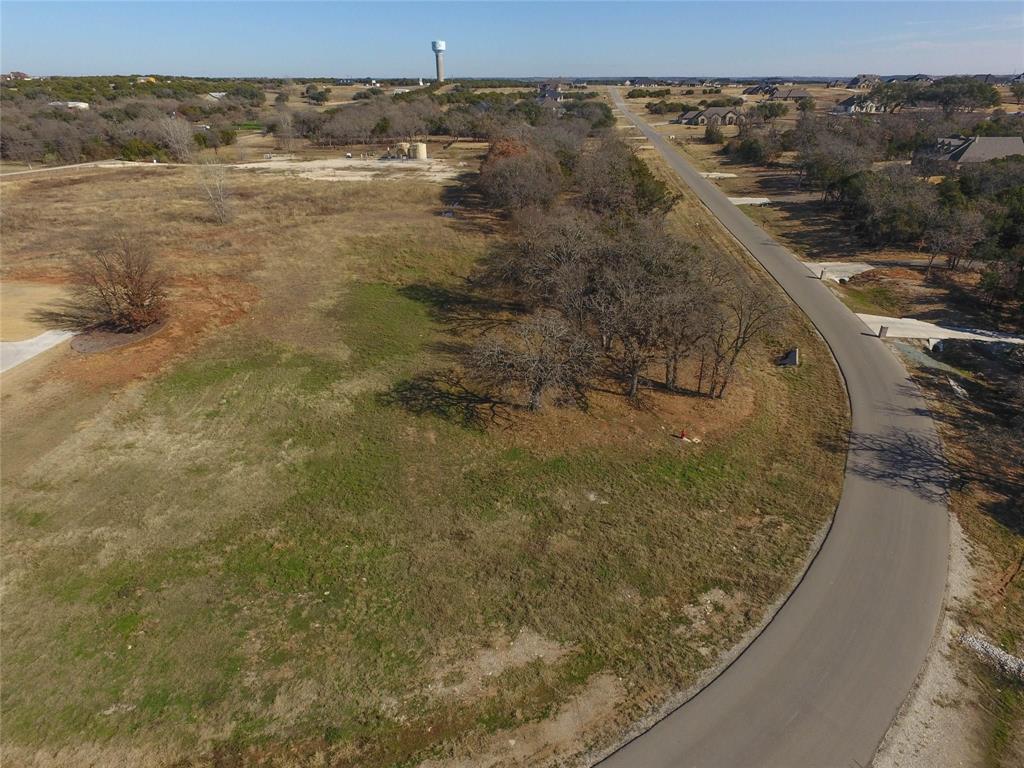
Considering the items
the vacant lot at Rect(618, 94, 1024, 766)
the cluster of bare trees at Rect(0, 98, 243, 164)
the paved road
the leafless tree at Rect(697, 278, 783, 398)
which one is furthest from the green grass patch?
the cluster of bare trees at Rect(0, 98, 243, 164)

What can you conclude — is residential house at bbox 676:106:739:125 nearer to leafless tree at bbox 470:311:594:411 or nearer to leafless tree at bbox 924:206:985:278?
leafless tree at bbox 924:206:985:278

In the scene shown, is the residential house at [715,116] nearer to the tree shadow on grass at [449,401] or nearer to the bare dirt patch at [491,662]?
the tree shadow on grass at [449,401]

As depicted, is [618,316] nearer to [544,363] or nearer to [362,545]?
[544,363]

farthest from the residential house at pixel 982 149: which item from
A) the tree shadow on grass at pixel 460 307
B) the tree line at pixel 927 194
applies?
the tree shadow on grass at pixel 460 307

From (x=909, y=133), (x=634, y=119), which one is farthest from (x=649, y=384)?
(x=634, y=119)

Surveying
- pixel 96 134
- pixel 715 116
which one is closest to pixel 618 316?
pixel 96 134
